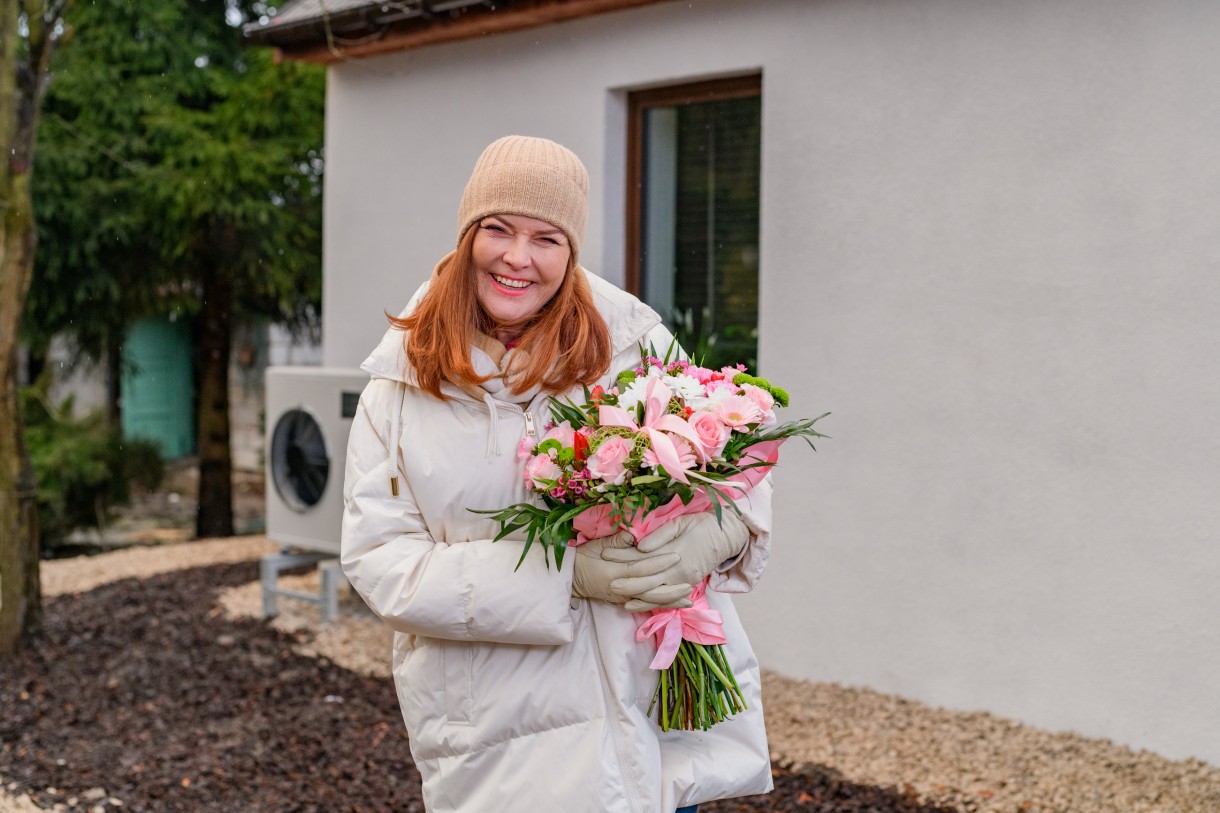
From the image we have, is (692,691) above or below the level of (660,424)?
below

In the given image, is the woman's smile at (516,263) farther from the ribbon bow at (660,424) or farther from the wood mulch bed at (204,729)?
the wood mulch bed at (204,729)

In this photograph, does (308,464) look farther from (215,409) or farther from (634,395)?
(215,409)

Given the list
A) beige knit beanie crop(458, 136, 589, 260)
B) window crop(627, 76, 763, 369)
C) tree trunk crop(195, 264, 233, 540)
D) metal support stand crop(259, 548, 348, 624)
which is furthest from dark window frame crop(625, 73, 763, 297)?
tree trunk crop(195, 264, 233, 540)

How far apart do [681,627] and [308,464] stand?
473 cm

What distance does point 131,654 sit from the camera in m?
6.07

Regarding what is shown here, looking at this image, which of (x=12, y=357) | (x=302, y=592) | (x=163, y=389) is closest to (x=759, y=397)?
(x=12, y=357)

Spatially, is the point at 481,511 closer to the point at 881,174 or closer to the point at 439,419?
the point at 439,419

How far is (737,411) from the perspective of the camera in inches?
79.5

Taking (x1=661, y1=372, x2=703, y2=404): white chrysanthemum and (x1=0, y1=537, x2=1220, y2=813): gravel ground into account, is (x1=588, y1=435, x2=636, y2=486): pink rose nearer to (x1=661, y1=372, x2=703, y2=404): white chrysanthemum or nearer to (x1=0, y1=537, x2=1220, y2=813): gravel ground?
(x1=661, y1=372, x2=703, y2=404): white chrysanthemum

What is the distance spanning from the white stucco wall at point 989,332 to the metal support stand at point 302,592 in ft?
7.88

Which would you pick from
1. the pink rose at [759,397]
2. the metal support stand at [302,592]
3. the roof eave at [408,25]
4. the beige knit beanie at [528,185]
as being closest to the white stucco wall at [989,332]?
the roof eave at [408,25]

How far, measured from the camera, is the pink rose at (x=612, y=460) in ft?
6.26

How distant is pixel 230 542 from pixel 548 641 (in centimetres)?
811

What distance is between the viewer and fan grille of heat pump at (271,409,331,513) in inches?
255
